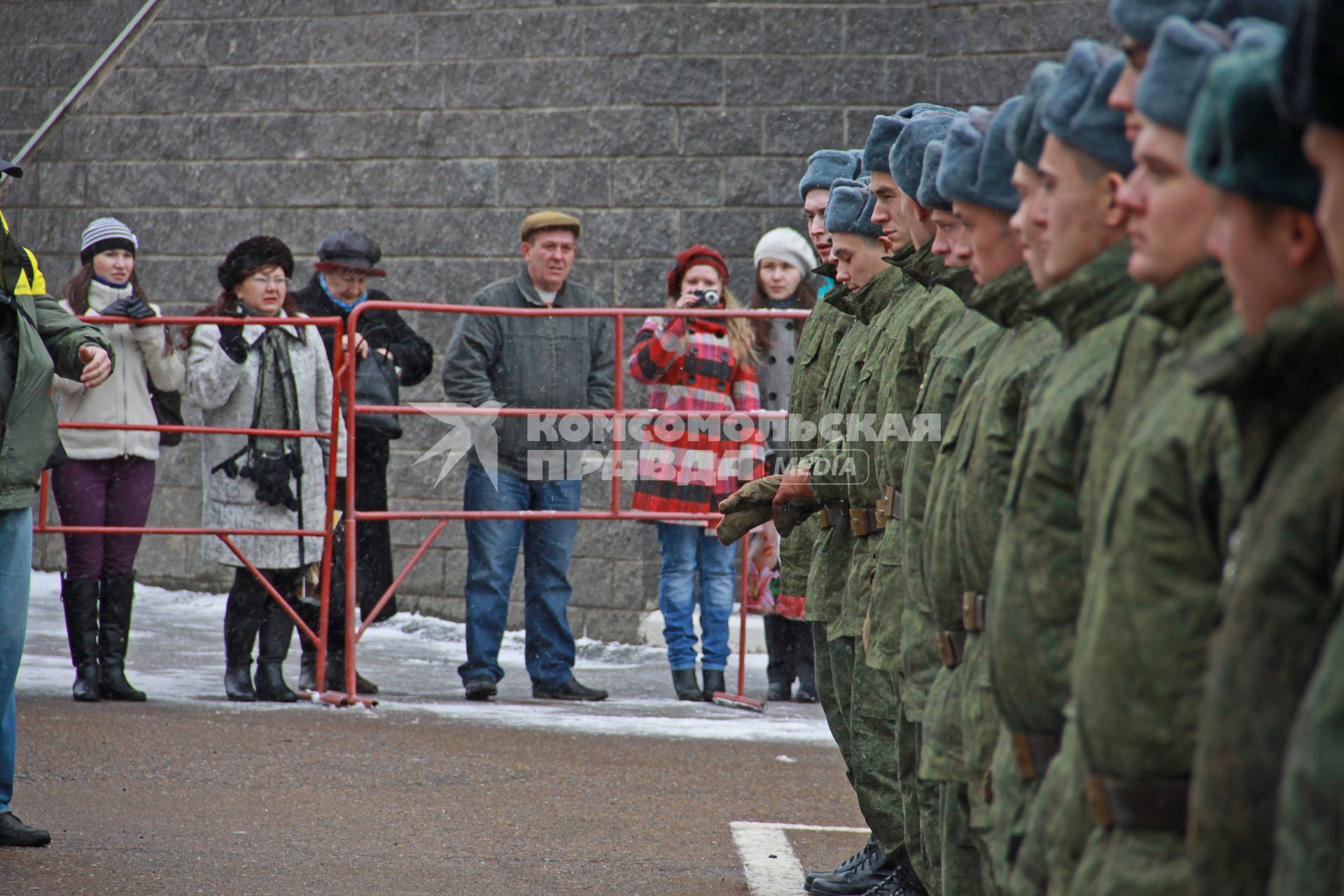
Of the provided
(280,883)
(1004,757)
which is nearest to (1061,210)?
(1004,757)

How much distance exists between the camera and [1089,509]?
239 cm

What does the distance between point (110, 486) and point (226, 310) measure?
3.18 feet

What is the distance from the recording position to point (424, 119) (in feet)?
33.5

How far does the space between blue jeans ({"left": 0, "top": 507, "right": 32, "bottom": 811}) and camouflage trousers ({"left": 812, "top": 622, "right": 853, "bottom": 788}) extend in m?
2.37

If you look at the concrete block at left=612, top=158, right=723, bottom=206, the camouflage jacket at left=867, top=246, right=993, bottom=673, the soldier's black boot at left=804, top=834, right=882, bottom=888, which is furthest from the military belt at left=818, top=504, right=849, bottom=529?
the concrete block at left=612, top=158, right=723, bottom=206

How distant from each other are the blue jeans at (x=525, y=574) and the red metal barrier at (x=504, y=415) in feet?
0.28

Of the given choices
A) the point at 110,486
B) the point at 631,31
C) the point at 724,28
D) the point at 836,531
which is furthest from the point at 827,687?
the point at 631,31

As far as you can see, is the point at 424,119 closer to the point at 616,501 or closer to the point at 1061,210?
the point at 616,501

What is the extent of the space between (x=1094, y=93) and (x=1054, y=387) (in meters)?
0.46

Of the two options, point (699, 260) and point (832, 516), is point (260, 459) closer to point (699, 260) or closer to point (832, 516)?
point (699, 260)

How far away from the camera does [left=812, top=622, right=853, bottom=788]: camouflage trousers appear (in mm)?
5367

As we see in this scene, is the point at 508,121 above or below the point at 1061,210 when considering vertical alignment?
above

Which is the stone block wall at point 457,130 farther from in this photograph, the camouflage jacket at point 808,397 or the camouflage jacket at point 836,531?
the camouflage jacket at point 836,531

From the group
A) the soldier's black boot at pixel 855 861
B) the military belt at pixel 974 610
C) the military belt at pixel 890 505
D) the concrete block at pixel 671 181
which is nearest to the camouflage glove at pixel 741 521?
the military belt at pixel 890 505
